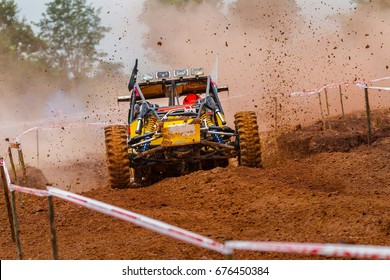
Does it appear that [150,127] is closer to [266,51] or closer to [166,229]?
[166,229]

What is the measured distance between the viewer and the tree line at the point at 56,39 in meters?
45.6

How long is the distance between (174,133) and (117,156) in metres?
1.04

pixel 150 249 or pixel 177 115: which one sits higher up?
pixel 177 115

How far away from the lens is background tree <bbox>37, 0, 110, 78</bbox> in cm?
4562

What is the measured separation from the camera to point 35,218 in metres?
9.58

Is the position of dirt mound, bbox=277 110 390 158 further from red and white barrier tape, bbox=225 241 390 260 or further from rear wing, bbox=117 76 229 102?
red and white barrier tape, bbox=225 241 390 260

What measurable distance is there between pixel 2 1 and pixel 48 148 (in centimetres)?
2450

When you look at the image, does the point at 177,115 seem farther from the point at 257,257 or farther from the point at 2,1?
the point at 2,1

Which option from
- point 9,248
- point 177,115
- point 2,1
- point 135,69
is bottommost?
point 9,248

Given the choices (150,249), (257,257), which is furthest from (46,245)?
(257,257)

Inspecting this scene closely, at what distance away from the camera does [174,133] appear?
1177 centimetres

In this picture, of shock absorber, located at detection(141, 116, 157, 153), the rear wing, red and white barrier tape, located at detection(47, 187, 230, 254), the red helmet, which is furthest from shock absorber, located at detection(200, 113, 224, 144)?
red and white barrier tape, located at detection(47, 187, 230, 254)

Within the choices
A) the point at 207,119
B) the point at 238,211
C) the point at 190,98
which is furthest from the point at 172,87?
the point at 238,211

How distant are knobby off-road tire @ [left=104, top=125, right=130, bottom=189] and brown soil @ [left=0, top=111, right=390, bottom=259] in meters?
0.31
